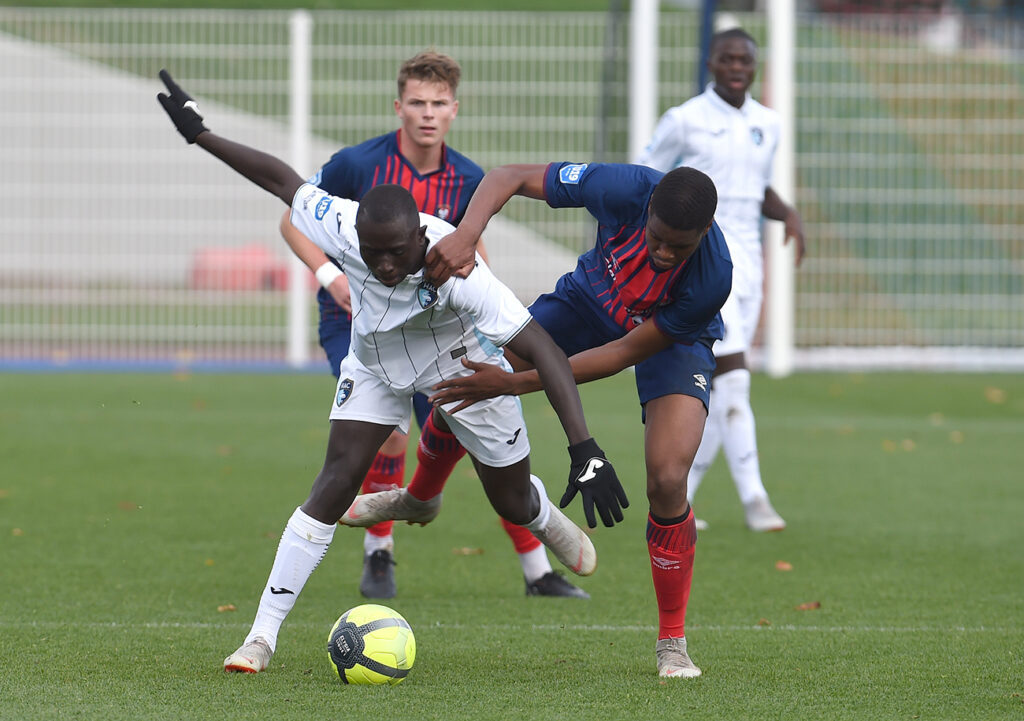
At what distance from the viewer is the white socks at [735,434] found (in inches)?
310

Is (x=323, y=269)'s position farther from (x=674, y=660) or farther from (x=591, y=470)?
(x=674, y=660)

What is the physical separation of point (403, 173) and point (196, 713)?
8.40 feet

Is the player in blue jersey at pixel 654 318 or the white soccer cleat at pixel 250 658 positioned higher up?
the player in blue jersey at pixel 654 318

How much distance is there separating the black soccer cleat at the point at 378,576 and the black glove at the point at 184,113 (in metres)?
1.95

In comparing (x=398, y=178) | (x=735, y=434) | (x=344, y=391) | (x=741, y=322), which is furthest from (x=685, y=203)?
(x=735, y=434)

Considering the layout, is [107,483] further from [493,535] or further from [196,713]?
[196,713]

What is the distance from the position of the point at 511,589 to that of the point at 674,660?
5.36 ft

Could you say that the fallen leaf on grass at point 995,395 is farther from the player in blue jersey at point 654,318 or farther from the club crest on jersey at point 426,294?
the club crest on jersey at point 426,294

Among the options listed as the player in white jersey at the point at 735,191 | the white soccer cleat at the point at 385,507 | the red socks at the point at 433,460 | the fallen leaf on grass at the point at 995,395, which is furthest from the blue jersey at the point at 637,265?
the fallen leaf on grass at the point at 995,395

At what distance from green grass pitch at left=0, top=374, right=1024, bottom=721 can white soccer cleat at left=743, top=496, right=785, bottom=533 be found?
0.11 m

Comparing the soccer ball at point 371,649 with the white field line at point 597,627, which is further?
the white field line at point 597,627

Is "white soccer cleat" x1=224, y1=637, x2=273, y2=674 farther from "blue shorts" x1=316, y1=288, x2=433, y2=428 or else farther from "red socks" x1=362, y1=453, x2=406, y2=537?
"blue shorts" x1=316, y1=288, x2=433, y2=428

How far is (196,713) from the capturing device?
4215 mm

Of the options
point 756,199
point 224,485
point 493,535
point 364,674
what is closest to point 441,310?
point 364,674
